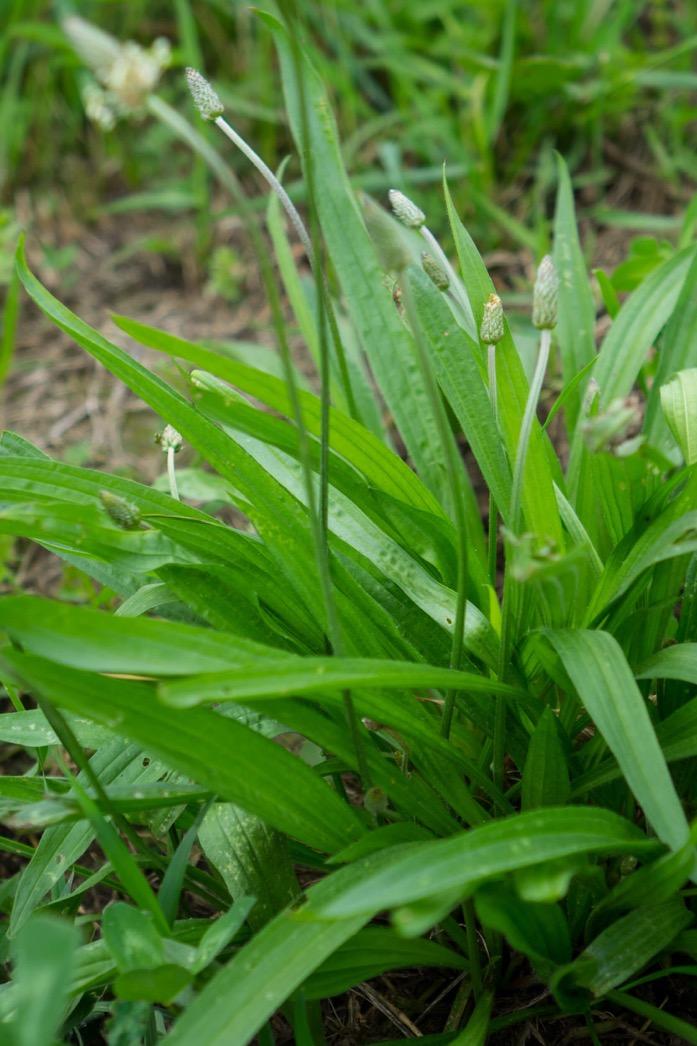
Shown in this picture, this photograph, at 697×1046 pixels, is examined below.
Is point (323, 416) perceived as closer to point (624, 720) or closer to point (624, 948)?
point (624, 720)

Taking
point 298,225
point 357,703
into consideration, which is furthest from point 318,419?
point 357,703

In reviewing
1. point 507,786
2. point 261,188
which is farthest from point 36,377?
point 507,786

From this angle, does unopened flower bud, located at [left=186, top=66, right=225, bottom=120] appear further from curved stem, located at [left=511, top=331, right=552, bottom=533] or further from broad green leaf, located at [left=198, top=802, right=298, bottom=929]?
broad green leaf, located at [left=198, top=802, right=298, bottom=929]

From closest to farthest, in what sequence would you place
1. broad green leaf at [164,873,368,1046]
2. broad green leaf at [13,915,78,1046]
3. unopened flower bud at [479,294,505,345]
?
1. broad green leaf at [13,915,78,1046]
2. broad green leaf at [164,873,368,1046]
3. unopened flower bud at [479,294,505,345]

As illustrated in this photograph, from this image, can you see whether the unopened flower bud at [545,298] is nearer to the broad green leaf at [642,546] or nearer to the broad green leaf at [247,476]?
the broad green leaf at [642,546]

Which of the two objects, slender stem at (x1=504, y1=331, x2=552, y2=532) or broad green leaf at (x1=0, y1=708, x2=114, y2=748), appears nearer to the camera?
slender stem at (x1=504, y1=331, x2=552, y2=532)

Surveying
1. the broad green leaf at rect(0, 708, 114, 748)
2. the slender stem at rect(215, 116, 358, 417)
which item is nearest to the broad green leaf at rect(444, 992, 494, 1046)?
the broad green leaf at rect(0, 708, 114, 748)

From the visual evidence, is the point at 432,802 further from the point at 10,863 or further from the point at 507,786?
the point at 10,863
